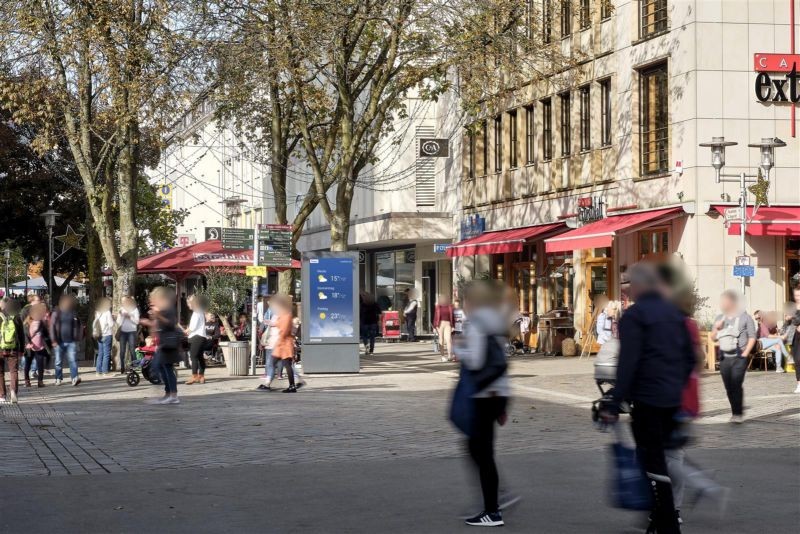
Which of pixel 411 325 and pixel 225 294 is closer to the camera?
pixel 225 294

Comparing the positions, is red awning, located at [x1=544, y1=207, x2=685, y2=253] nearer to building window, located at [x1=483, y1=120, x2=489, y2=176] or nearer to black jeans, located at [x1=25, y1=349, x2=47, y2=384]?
building window, located at [x1=483, y1=120, x2=489, y2=176]

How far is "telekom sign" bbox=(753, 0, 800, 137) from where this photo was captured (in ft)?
94.5

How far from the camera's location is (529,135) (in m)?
38.2

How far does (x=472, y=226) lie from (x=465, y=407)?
33.6m

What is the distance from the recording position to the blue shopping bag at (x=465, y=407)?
28.3 ft

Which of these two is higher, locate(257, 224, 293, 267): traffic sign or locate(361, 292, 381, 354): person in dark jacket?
locate(257, 224, 293, 267): traffic sign

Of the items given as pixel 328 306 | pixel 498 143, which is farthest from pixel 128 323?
pixel 498 143

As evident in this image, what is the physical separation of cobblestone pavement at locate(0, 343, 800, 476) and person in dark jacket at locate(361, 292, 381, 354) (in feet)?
36.7

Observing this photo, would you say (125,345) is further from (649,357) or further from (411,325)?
(649,357)

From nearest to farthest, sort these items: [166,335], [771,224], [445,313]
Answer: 1. [166,335]
2. [771,224]
3. [445,313]

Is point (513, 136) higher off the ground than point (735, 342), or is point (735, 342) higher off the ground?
point (513, 136)

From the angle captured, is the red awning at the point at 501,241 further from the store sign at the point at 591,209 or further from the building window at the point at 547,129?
the building window at the point at 547,129

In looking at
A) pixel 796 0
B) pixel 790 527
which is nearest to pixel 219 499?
pixel 790 527

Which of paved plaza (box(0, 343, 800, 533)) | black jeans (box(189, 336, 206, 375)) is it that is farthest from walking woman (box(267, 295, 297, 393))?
black jeans (box(189, 336, 206, 375))
